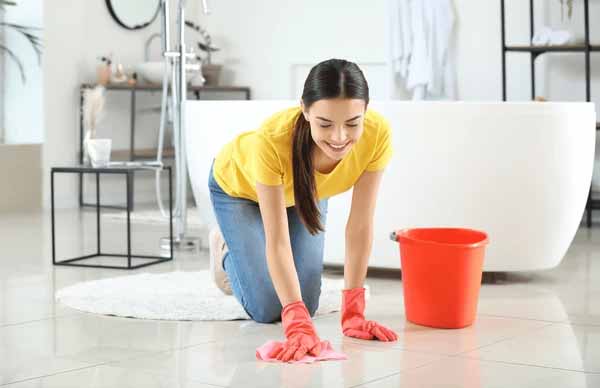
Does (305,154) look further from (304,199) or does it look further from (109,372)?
(109,372)

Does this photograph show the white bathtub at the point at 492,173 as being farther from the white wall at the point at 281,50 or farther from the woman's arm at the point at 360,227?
the white wall at the point at 281,50

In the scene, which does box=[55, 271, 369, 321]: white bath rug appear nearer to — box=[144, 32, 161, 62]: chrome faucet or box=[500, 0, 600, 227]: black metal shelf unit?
box=[500, 0, 600, 227]: black metal shelf unit

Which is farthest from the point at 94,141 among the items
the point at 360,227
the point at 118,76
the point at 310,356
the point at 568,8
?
the point at 568,8

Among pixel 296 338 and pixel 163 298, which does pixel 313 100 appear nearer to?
pixel 296 338

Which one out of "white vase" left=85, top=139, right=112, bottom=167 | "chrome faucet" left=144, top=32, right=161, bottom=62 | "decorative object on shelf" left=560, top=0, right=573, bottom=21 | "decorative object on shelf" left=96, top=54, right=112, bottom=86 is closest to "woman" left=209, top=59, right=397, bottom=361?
"white vase" left=85, top=139, right=112, bottom=167

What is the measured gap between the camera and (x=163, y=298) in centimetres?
354

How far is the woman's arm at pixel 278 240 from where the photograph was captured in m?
2.70

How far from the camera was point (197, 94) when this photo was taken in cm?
766

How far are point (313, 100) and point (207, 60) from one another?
525 cm

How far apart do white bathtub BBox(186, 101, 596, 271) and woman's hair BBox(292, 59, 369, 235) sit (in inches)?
46.3

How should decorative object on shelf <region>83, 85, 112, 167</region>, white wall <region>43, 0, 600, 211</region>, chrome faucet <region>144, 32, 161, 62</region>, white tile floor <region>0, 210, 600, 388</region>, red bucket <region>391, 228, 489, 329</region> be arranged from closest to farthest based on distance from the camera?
white tile floor <region>0, 210, 600, 388</region>, red bucket <region>391, 228, 489, 329</region>, decorative object on shelf <region>83, 85, 112, 167</region>, white wall <region>43, 0, 600, 211</region>, chrome faucet <region>144, 32, 161, 62</region>

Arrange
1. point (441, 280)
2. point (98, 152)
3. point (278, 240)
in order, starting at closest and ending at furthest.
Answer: point (278, 240) < point (441, 280) < point (98, 152)

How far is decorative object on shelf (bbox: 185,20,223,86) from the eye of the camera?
7.64 m

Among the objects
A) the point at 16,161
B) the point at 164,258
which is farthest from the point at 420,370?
the point at 16,161
